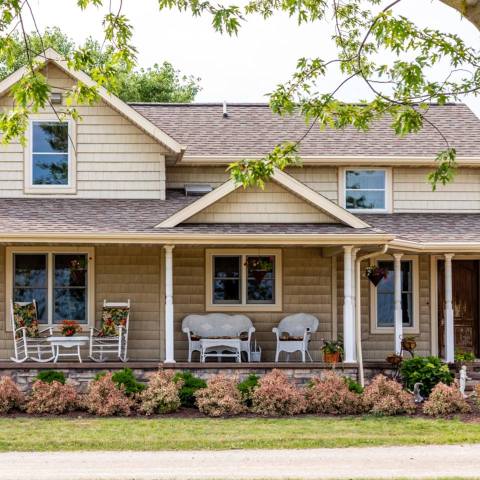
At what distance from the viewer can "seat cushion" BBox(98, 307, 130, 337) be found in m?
16.5

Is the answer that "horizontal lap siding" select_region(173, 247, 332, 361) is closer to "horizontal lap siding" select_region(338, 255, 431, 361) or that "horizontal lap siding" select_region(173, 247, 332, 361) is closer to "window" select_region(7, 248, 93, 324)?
"horizontal lap siding" select_region(338, 255, 431, 361)

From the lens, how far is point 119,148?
17.6 metres

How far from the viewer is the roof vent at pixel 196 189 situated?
1847 centimetres

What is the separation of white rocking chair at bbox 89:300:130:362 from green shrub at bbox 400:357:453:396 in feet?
16.6

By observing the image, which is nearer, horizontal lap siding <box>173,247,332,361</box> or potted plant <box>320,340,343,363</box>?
potted plant <box>320,340,343,363</box>

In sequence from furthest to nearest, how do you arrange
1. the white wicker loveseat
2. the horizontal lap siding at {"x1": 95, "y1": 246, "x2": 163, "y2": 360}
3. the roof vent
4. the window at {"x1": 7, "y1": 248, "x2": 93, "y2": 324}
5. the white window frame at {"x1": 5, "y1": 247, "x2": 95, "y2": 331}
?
the roof vent < the horizontal lap siding at {"x1": 95, "y1": 246, "x2": 163, "y2": 360} < the window at {"x1": 7, "y1": 248, "x2": 93, "y2": 324} < the white window frame at {"x1": 5, "y1": 247, "x2": 95, "y2": 331} < the white wicker loveseat

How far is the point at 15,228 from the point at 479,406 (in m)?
8.17

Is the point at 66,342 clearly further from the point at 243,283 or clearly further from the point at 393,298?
the point at 393,298

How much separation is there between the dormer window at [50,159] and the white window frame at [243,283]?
306 centimetres

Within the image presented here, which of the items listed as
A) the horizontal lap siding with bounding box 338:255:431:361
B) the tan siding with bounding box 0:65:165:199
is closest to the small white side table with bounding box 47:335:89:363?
the tan siding with bounding box 0:65:165:199

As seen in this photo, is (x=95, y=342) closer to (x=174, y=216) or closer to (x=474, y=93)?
(x=174, y=216)

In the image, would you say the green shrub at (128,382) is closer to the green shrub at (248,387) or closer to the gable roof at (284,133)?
the green shrub at (248,387)

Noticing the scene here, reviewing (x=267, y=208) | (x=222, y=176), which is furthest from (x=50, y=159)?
(x=267, y=208)

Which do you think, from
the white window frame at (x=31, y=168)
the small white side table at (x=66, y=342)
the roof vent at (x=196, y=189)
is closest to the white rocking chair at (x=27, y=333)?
the small white side table at (x=66, y=342)
